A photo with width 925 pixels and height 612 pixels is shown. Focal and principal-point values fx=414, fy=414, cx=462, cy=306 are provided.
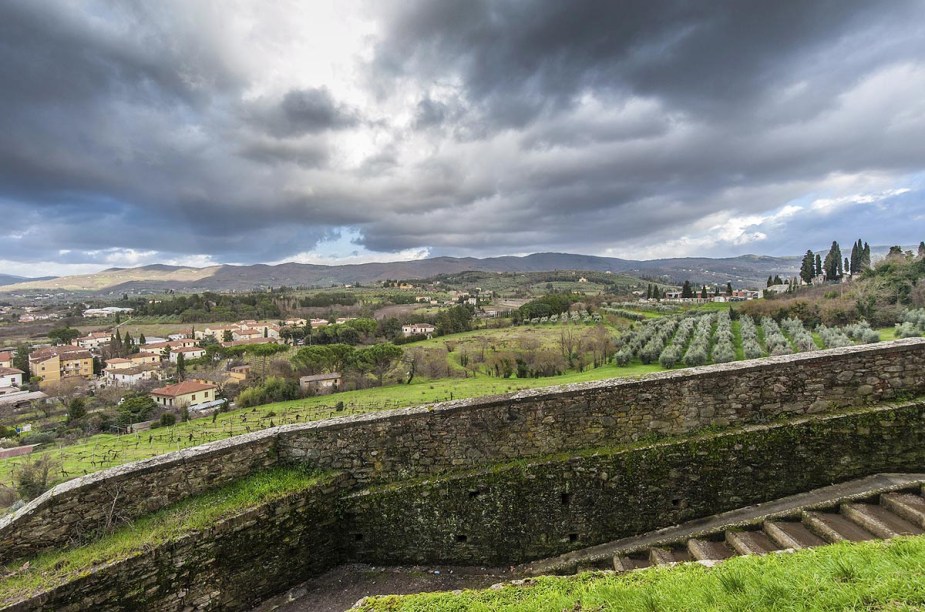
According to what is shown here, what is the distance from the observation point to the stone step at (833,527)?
5.04 metres

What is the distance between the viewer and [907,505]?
17.2 feet

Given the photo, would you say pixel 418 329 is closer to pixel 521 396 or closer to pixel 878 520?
pixel 521 396

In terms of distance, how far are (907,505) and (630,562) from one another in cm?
352

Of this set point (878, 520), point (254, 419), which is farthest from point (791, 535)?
point (254, 419)

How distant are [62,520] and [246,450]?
7.91ft

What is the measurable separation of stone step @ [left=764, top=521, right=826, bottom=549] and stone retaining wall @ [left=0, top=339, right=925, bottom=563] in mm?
1708

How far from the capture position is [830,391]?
702 centimetres

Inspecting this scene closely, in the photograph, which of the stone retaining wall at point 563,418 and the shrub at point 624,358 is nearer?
the stone retaining wall at point 563,418

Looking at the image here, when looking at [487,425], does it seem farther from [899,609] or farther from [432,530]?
[899,609]

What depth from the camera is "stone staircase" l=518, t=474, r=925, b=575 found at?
17.0ft

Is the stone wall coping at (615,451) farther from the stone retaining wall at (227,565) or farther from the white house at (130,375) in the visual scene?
the white house at (130,375)

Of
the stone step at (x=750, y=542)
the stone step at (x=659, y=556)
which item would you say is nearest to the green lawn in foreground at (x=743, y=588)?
the stone step at (x=750, y=542)

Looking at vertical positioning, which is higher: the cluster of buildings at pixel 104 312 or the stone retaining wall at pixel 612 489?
the stone retaining wall at pixel 612 489

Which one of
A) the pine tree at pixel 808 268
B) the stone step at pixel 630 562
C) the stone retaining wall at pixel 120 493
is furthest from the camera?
the pine tree at pixel 808 268
